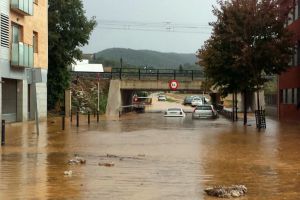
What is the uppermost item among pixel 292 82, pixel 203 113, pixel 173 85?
pixel 173 85

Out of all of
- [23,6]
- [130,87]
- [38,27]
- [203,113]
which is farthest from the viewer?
[130,87]

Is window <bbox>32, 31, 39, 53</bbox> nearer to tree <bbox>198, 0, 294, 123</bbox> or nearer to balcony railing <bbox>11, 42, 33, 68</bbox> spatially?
balcony railing <bbox>11, 42, 33, 68</bbox>

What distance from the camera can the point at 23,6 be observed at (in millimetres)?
35531

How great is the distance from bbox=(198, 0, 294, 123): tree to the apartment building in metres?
11.4

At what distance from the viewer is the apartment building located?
34000 millimetres

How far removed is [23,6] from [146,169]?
2457 centimetres

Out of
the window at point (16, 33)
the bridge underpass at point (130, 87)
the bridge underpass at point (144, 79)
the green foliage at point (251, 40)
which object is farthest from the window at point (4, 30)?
the bridge underpass at point (144, 79)

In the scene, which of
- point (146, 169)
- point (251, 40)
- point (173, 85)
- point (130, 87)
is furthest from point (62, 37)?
point (146, 169)

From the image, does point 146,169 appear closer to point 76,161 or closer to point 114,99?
point 76,161

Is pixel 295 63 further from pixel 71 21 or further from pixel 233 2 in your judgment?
pixel 71 21

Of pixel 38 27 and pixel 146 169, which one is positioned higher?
pixel 38 27

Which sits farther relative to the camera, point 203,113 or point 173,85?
point 173,85

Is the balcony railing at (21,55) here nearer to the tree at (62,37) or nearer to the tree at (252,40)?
the tree at (252,40)

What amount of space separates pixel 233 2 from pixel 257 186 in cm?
2590
